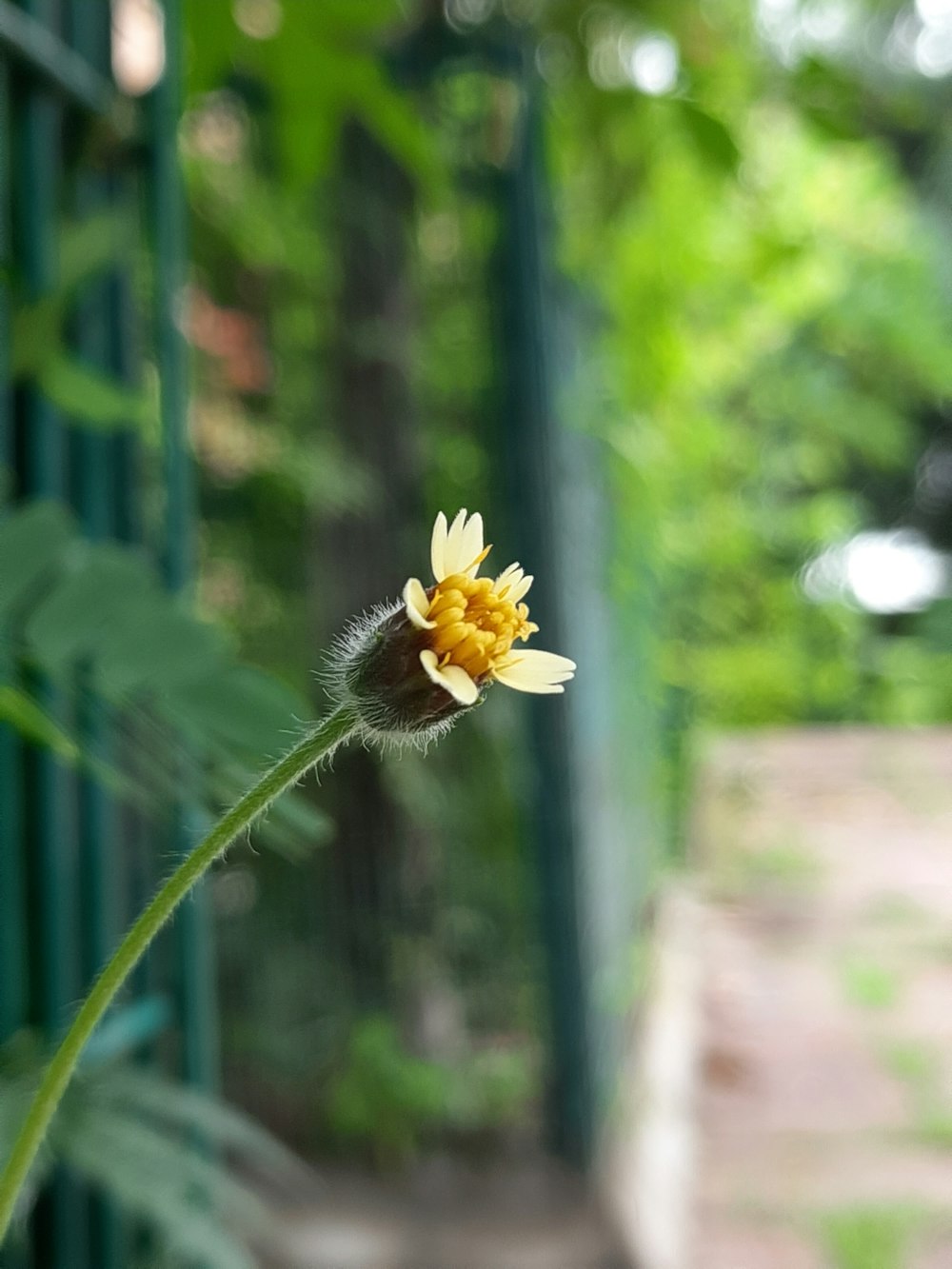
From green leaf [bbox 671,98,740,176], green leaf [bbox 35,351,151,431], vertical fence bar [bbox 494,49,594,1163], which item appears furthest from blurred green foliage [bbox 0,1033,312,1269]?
vertical fence bar [bbox 494,49,594,1163]

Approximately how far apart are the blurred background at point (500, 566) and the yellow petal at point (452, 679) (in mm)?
193

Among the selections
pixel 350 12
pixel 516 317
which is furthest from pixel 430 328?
pixel 350 12

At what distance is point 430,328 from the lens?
1.19 metres

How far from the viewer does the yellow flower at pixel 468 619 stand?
0.19m

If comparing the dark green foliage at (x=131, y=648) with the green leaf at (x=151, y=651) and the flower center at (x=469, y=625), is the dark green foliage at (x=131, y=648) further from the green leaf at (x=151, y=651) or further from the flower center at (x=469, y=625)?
the flower center at (x=469, y=625)

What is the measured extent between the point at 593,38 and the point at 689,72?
0.53 ft

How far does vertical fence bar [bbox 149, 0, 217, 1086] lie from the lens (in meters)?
0.53

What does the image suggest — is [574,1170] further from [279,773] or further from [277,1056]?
[279,773]

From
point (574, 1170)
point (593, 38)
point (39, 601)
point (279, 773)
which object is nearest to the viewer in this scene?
point (279, 773)

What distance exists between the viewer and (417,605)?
7.6 inches

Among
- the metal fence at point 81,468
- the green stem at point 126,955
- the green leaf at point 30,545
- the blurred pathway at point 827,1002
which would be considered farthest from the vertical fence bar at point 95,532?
the blurred pathway at point 827,1002

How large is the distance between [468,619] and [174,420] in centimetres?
37

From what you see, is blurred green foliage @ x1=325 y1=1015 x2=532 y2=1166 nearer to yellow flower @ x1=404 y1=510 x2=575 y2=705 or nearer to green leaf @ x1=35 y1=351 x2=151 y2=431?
green leaf @ x1=35 y1=351 x2=151 y2=431

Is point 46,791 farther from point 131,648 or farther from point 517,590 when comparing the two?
point 517,590
